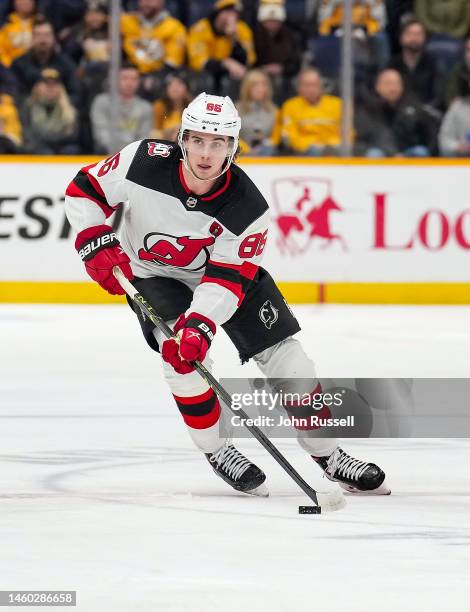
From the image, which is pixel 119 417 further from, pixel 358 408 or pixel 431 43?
pixel 431 43

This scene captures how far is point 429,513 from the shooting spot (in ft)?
12.0

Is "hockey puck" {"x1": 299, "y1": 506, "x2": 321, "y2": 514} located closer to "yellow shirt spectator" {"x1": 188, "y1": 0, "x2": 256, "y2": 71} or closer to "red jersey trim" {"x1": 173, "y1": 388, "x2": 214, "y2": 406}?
"red jersey trim" {"x1": 173, "y1": 388, "x2": 214, "y2": 406}

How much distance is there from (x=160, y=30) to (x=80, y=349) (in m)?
2.63

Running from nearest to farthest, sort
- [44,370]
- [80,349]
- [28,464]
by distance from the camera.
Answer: [28,464] < [44,370] < [80,349]

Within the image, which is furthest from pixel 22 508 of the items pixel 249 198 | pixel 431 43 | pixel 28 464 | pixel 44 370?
pixel 431 43

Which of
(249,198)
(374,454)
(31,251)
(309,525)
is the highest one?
(249,198)

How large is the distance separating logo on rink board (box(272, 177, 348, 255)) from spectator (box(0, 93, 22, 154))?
146 cm

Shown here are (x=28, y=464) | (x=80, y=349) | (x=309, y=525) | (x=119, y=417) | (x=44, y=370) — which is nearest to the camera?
(x=309, y=525)

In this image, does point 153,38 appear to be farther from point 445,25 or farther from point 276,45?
point 445,25

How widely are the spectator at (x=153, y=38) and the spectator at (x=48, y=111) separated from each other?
1.43ft

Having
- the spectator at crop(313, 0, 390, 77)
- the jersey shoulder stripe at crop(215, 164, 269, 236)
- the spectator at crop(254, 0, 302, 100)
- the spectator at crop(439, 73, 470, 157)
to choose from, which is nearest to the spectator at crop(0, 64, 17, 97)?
the spectator at crop(254, 0, 302, 100)

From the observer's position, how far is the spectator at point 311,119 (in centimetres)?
847

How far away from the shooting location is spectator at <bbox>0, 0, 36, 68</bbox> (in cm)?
846

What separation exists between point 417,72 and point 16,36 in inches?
88.7
